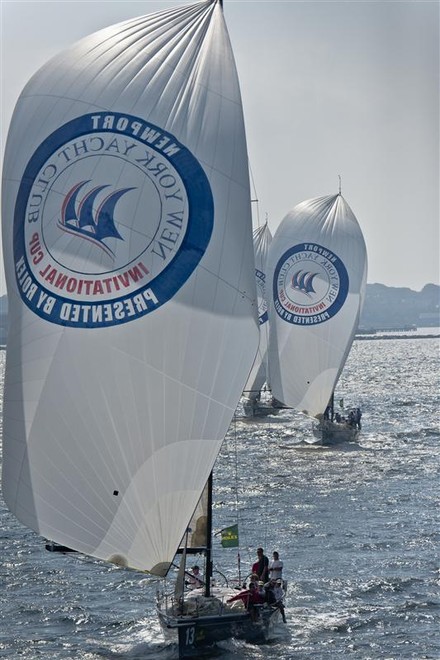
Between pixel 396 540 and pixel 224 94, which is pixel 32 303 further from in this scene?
pixel 396 540

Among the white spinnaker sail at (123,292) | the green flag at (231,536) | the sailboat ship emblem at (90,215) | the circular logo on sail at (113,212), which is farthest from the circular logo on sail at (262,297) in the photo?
the sailboat ship emblem at (90,215)

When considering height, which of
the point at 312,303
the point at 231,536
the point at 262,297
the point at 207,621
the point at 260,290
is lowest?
the point at 207,621

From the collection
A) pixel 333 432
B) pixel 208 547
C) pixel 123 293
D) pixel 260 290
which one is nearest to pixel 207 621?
pixel 208 547

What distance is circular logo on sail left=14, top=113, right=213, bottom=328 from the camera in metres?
20.4

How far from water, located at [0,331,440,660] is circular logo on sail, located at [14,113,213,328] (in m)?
7.92

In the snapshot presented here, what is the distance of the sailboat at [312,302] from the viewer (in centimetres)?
5212

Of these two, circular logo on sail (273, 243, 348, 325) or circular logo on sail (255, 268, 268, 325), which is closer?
circular logo on sail (273, 243, 348, 325)

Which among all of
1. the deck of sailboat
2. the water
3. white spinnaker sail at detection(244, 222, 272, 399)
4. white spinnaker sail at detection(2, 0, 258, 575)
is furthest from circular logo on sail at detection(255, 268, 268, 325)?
white spinnaker sail at detection(2, 0, 258, 575)

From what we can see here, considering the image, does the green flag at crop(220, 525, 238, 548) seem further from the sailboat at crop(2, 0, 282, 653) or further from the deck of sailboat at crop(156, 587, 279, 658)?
the sailboat at crop(2, 0, 282, 653)

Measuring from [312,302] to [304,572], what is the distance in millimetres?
23907

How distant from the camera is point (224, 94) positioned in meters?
21.7

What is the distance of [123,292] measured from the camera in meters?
20.3

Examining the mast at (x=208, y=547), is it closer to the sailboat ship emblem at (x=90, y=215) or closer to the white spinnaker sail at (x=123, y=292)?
the white spinnaker sail at (x=123, y=292)

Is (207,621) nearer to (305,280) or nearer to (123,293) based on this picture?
(123,293)
